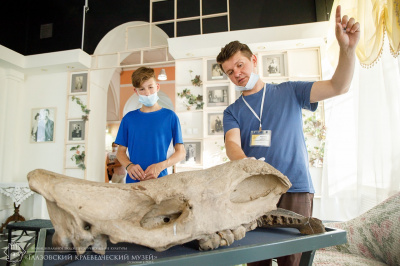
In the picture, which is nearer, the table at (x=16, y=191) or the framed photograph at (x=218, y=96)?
the table at (x=16, y=191)

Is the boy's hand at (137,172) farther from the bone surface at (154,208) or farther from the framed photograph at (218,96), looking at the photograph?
the framed photograph at (218,96)

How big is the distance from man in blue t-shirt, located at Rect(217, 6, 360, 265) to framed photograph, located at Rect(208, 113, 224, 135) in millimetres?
3926

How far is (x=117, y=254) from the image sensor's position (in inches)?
36.2

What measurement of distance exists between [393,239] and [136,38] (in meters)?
7.70

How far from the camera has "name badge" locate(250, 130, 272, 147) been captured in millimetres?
1562

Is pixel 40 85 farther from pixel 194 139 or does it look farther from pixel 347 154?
pixel 347 154

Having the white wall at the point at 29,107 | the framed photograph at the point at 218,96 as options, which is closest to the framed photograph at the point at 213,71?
the framed photograph at the point at 218,96

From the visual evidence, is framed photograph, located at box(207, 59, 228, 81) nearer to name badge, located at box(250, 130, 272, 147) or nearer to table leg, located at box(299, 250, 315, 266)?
name badge, located at box(250, 130, 272, 147)

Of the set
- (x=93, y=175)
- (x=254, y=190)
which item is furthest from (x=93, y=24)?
(x=254, y=190)

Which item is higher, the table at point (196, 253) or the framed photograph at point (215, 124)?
the framed photograph at point (215, 124)

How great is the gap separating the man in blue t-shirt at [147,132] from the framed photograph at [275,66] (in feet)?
13.4

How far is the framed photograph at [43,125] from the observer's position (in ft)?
22.9

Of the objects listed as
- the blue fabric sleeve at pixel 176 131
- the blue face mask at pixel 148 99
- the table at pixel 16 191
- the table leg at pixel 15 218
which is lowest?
the table leg at pixel 15 218

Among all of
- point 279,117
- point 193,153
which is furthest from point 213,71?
point 279,117
